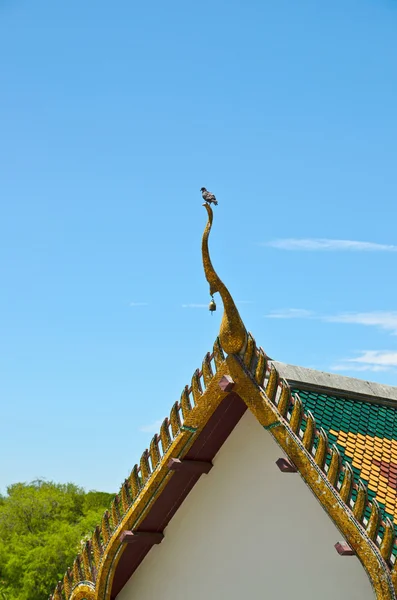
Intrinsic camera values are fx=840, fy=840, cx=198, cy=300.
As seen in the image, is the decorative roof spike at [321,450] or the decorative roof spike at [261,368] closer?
the decorative roof spike at [321,450]

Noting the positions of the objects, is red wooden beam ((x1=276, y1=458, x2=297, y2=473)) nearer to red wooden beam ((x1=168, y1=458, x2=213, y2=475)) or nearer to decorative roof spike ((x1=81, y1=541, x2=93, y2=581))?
red wooden beam ((x1=168, y1=458, x2=213, y2=475))

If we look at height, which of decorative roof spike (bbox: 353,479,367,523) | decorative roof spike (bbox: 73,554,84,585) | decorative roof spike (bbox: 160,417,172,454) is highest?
decorative roof spike (bbox: 160,417,172,454)

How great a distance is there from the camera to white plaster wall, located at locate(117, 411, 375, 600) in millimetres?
7070

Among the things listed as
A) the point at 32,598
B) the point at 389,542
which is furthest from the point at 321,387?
the point at 32,598

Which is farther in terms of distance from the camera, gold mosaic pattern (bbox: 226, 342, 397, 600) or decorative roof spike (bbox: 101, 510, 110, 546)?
decorative roof spike (bbox: 101, 510, 110, 546)

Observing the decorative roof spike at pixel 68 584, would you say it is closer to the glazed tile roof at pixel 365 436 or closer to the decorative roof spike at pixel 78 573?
the decorative roof spike at pixel 78 573

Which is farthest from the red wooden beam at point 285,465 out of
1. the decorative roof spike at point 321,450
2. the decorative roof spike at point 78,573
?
the decorative roof spike at point 78,573

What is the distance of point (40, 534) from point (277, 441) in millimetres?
34026

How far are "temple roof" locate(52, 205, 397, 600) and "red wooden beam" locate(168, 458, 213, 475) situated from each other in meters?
0.01

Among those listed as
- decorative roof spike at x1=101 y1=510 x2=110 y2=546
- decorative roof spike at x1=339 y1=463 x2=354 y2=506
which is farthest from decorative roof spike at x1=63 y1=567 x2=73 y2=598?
decorative roof spike at x1=339 y1=463 x2=354 y2=506

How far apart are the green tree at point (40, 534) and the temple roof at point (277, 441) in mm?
26530

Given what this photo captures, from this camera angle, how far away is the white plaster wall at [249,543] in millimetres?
7070

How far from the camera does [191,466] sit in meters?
7.81

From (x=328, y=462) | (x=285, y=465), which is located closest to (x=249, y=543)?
(x=285, y=465)
